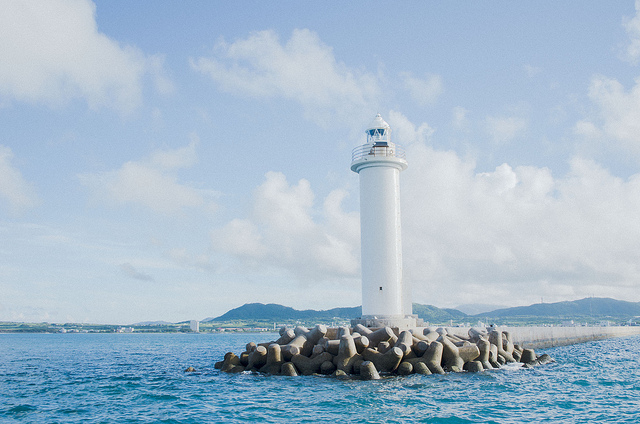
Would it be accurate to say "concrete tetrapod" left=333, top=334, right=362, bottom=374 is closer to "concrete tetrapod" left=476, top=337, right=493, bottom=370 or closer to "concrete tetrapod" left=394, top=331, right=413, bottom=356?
"concrete tetrapod" left=394, top=331, right=413, bottom=356

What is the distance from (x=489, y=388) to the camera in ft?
55.5

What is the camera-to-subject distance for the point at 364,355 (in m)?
19.0

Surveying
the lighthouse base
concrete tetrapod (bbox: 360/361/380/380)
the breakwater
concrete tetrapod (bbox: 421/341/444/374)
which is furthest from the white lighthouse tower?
concrete tetrapod (bbox: 360/361/380/380)

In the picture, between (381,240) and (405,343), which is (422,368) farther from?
(381,240)

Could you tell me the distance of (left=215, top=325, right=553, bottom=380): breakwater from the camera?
1856 cm

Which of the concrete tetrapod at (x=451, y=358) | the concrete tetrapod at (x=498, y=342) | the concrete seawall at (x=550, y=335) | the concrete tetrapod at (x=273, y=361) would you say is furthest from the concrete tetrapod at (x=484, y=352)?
the concrete tetrapod at (x=273, y=361)

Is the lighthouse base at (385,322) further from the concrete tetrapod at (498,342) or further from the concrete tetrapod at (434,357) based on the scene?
the concrete tetrapod at (434,357)

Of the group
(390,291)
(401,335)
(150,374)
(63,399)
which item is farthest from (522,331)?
(63,399)

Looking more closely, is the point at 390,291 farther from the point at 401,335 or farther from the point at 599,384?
the point at 599,384

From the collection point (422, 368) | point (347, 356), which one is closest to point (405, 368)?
point (422, 368)

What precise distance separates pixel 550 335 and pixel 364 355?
88.8 ft

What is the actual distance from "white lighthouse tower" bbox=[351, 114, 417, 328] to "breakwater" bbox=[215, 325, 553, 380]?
Answer: 3073mm

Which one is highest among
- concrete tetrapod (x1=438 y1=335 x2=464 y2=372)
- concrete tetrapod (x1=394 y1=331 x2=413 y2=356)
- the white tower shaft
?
the white tower shaft

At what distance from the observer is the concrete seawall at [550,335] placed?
33531 mm
